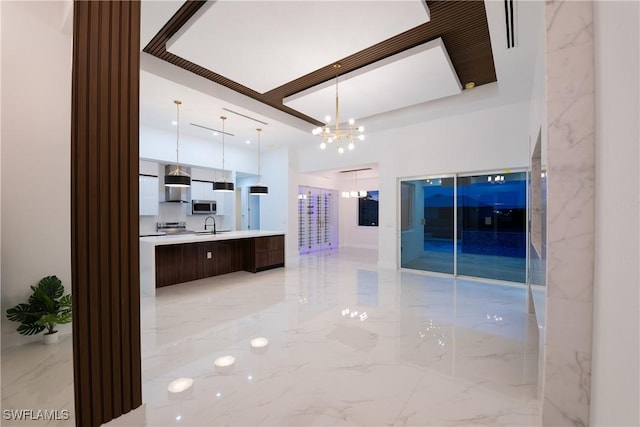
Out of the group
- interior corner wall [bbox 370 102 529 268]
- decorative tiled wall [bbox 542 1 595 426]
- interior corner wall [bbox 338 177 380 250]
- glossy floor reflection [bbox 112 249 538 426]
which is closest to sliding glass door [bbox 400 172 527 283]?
interior corner wall [bbox 370 102 529 268]

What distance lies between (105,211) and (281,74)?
3.54m

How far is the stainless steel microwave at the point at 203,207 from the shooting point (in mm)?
7617

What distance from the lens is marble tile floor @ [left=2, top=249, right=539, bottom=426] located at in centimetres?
190

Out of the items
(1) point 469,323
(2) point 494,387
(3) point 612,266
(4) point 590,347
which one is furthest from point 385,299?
(3) point 612,266

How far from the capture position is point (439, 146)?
19.9 ft

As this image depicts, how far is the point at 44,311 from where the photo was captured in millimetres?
2734

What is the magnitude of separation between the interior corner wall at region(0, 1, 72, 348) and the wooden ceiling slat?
3.73 ft

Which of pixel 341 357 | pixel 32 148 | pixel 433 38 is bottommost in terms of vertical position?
pixel 341 357

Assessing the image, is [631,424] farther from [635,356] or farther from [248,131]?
[248,131]

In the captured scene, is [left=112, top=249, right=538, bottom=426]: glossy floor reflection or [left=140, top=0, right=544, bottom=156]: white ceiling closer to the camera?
[left=112, top=249, right=538, bottom=426]: glossy floor reflection

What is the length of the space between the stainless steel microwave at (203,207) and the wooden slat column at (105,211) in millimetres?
6481

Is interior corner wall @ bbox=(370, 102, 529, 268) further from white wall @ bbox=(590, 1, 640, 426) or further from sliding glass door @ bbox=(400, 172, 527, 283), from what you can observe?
white wall @ bbox=(590, 1, 640, 426)

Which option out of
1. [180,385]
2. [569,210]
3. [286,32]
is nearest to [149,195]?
[286,32]

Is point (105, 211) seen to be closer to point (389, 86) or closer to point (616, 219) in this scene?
point (616, 219)
